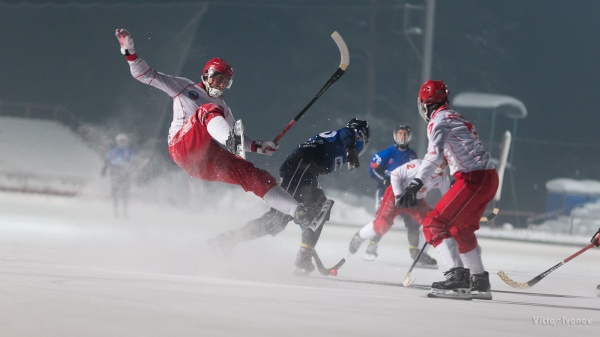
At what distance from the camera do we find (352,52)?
23.3 meters

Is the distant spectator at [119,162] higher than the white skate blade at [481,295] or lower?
higher

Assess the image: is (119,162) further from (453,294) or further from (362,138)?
(453,294)

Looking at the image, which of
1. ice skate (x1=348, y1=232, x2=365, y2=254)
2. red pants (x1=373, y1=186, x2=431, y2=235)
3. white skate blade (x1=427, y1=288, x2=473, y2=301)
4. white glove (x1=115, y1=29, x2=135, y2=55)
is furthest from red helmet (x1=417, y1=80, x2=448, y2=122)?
ice skate (x1=348, y1=232, x2=365, y2=254)

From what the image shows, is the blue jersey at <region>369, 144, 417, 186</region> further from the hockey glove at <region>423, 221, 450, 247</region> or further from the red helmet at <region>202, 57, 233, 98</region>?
the hockey glove at <region>423, 221, 450, 247</region>

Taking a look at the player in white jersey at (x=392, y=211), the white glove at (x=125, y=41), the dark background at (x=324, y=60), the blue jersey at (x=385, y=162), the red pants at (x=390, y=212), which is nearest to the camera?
the white glove at (x=125, y=41)

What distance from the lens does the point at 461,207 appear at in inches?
191

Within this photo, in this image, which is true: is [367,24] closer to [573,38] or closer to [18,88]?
[573,38]

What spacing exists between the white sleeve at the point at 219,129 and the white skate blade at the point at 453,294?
1.40m

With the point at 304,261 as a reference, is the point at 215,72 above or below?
above

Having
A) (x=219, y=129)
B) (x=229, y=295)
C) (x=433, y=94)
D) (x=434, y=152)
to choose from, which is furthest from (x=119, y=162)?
(x=229, y=295)

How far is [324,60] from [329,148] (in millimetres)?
17702

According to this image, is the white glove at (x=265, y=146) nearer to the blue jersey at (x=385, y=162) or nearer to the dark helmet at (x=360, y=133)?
the dark helmet at (x=360, y=133)

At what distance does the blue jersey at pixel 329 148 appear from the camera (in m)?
6.03

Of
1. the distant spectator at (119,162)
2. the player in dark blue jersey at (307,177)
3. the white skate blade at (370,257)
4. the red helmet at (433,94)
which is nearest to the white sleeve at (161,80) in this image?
the player in dark blue jersey at (307,177)
